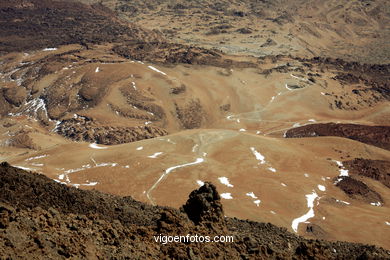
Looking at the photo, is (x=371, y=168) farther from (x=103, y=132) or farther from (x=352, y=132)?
(x=103, y=132)

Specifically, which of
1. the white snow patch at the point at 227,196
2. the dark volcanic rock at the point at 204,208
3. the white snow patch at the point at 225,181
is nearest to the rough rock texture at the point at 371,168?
the white snow patch at the point at 225,181

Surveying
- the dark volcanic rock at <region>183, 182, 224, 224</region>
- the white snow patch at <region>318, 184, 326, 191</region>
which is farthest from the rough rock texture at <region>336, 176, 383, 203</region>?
the dark volcanic rock at <region>183, 182, 224, 224</region>

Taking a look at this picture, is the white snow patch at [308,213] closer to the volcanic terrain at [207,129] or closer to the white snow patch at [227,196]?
the volcanic terrain at [207,129]

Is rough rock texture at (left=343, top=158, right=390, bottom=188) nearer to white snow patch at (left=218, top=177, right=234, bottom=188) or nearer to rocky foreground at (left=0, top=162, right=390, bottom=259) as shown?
white snow patch at (left=218, top=177, right=234, bottom=188)

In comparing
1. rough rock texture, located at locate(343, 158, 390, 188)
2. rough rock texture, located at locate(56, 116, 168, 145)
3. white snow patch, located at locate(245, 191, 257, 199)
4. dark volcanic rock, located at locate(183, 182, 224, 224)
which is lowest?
rough rock texture, located at locate(56, 116, 168, 145)

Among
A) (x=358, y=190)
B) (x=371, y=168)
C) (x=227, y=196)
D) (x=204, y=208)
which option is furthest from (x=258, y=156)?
(x=204, y=208)

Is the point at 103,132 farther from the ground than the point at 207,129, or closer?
closer
